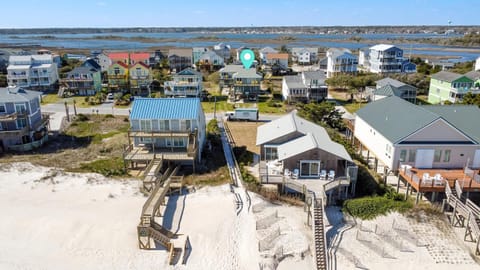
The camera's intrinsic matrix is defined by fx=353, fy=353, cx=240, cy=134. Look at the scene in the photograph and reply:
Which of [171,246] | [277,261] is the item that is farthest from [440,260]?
[171,246]

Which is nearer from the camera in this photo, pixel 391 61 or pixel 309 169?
pixel 309 169

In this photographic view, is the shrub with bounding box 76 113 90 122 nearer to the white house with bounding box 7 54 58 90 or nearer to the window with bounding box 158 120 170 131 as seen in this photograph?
the window with bounding box 158 120 170 131

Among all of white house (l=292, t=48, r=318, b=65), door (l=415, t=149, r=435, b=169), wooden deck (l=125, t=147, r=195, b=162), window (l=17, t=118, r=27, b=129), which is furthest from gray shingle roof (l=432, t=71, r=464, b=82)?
window (l=17, t=118, r=27, b=129)

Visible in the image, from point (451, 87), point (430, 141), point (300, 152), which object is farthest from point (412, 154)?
Answer: point (451, 87)

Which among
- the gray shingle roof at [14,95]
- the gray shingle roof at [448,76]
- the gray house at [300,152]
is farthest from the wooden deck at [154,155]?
the gray shingle roof at [448,76]

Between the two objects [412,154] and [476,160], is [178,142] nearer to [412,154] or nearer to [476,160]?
[412,154]

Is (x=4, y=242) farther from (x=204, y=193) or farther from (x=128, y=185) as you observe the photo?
(x=204, y=193)
